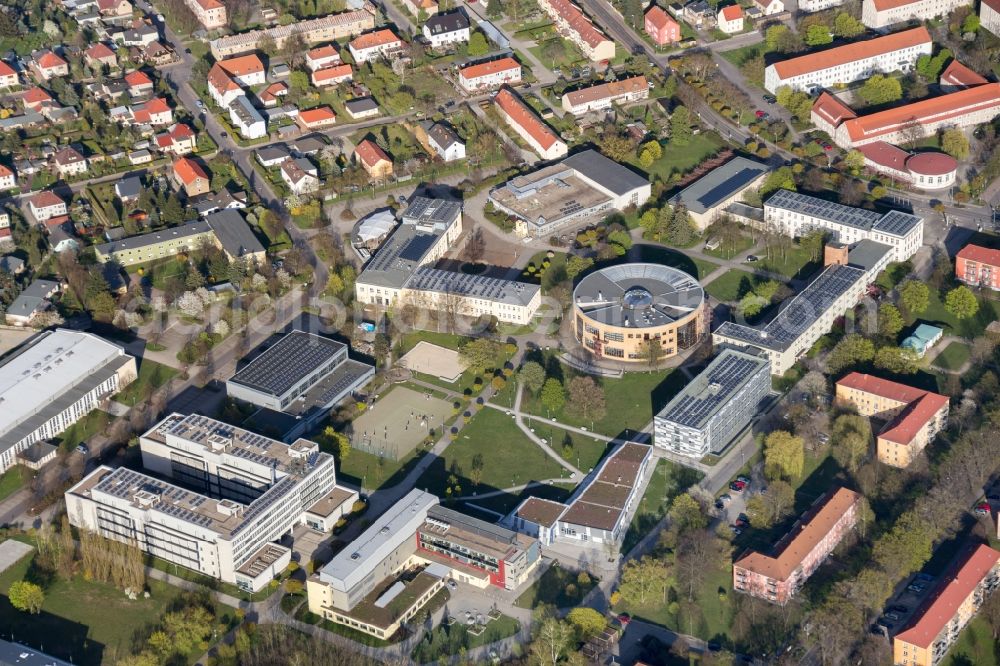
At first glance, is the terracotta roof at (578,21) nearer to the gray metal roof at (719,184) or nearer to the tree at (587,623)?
the gray metal roof at (719,184)

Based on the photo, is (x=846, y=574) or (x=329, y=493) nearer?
(x=846, y=574)

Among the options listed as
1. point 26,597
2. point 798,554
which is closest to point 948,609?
point 798,554

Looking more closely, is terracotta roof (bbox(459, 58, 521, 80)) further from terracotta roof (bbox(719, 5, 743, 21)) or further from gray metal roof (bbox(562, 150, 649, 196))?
terracotta roof (bbox(719, 5, 743, 21))

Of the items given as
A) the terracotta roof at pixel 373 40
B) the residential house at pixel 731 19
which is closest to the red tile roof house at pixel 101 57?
the terracotta roof at pixel 373 40

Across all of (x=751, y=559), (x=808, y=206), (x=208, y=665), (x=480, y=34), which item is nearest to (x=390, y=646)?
(x=208, y=665)

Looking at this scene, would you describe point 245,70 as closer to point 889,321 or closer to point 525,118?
point 525,118

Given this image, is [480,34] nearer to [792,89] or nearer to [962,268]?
[792,89]

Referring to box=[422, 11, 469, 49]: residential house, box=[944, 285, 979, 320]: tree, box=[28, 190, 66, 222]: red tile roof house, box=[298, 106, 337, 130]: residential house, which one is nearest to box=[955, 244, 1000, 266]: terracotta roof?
box=[944, 285, 979, 320]: tree
